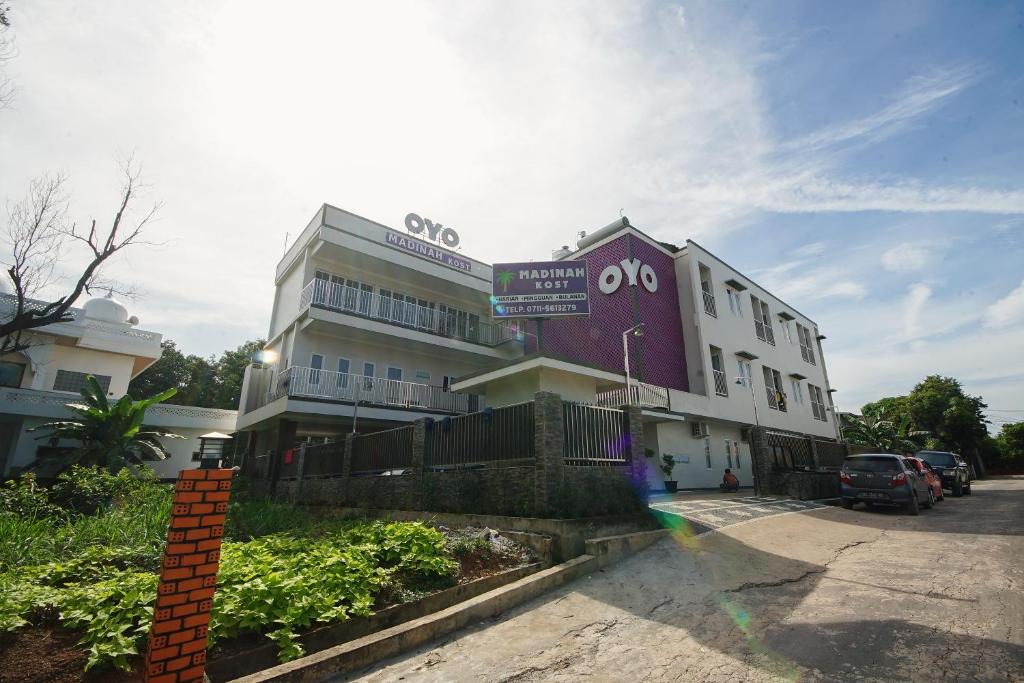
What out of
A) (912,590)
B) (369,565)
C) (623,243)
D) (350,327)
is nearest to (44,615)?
(369,565)

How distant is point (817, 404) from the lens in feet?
101

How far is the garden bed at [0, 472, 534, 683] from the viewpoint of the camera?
3834mm

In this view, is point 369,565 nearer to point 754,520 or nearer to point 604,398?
point 754,520

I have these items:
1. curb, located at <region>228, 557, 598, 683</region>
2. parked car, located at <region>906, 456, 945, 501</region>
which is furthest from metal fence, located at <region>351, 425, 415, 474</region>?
parked car, located at <region>906, 456, 945, 501</region>

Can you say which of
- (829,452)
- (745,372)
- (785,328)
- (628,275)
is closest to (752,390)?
(745,372)

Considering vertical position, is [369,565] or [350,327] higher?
[350,327]

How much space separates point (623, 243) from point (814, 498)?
1267 centimetres

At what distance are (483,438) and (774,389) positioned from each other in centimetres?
2288

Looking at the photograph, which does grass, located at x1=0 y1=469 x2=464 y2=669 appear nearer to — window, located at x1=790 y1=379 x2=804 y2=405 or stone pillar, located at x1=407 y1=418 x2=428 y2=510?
stone pillar, located at x1=407 y1=418 x2=428 y2=510

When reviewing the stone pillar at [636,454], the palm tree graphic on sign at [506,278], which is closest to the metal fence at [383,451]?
the stone pillar at [636,454]

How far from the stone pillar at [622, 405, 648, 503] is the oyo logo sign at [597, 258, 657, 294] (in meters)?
12.4

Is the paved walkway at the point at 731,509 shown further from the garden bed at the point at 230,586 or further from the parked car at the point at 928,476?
the garden bed at the point at 230,586

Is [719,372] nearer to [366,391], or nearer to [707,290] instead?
[707,290]

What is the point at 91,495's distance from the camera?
11586 millimetres
